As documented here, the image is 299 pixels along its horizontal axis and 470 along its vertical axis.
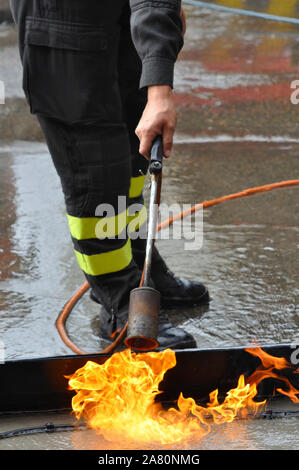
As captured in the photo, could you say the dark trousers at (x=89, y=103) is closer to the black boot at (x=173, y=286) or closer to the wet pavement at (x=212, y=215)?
the black boot at (x=173, y=286)

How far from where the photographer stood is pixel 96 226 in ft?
8.82

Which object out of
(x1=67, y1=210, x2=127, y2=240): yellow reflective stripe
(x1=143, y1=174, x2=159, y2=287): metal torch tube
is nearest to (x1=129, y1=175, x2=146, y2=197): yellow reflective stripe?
(x1=67, y1=210, x2=127, y2=240): yellow reflective stripe

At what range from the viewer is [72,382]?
7.72ft

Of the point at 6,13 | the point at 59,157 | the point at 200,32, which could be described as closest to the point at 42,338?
the point at 59,157

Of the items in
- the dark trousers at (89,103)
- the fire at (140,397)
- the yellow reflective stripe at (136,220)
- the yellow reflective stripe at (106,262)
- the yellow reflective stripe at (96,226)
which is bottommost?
the fire at (140,397)

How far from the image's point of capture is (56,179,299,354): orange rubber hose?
111 inches

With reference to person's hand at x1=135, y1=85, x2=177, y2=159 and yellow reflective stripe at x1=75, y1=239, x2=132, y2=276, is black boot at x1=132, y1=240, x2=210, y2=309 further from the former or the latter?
person's hand at x1=135, y1=85, x2=177, y2=159

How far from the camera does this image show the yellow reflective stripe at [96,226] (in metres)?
2.68

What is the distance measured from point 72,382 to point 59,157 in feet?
2.89

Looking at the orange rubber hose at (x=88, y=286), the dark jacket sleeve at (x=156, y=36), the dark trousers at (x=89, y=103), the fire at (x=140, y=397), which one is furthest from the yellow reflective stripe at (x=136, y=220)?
the dark jacket sleeve at (x=156, y=36)

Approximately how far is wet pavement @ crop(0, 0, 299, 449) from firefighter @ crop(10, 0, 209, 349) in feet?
1.26

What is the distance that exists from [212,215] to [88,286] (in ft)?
3.59

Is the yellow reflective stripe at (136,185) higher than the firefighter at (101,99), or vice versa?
the firefighter at (101,99)
